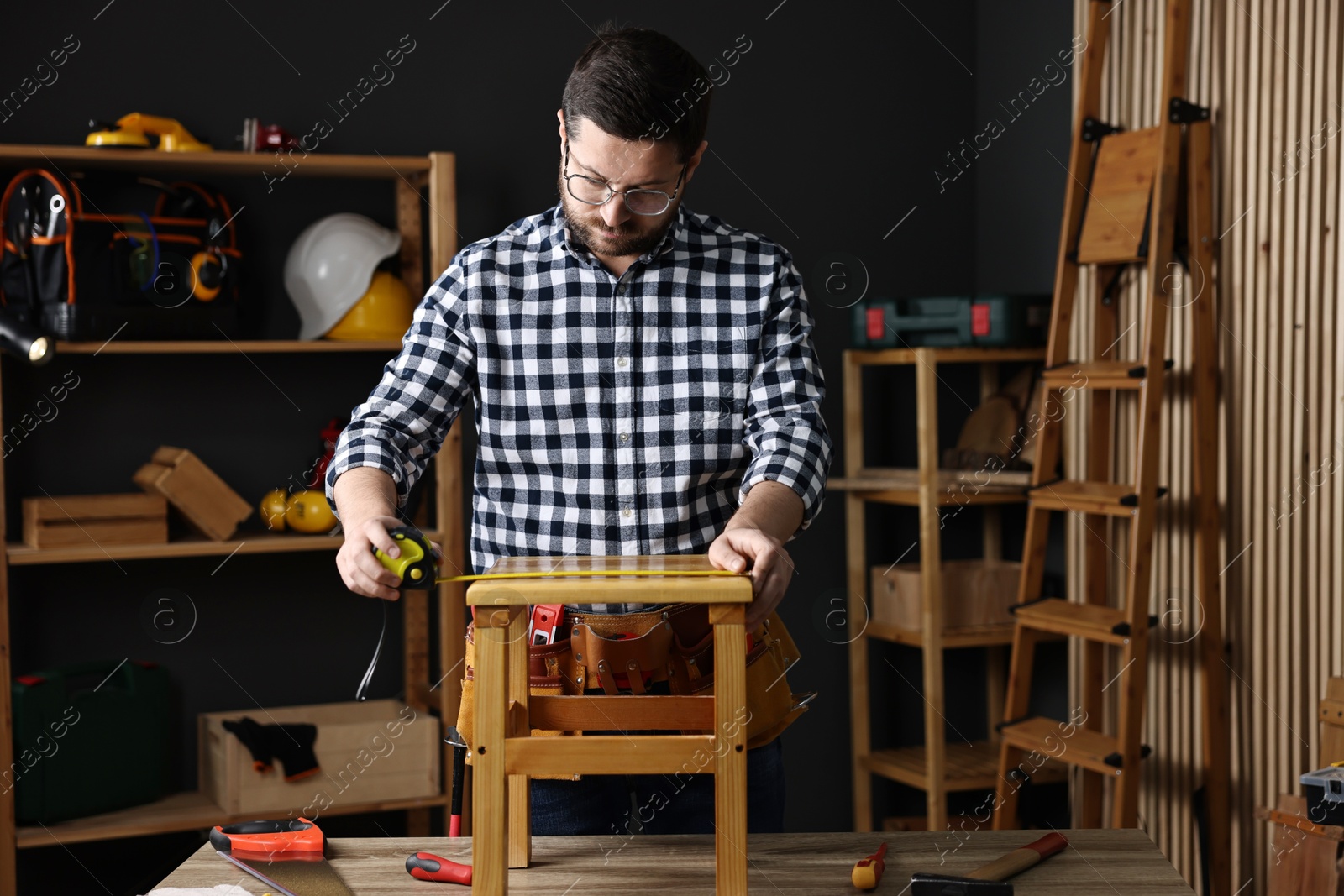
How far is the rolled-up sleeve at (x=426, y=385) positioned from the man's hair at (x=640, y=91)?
320 millimetres

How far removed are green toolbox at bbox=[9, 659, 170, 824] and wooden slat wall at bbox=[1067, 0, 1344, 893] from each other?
2.69 metres

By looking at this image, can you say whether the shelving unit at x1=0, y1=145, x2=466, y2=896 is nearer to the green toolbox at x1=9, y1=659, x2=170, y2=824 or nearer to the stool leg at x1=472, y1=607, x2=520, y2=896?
the green toolbox at x1=9, y1=659, x2=170, y2=824

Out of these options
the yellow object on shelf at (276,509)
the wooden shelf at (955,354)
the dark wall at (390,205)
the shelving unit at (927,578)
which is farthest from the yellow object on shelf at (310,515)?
the wooden shelf at (955,354)

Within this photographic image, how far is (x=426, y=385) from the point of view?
1.82 m

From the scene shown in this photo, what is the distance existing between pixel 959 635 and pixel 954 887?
8.07 ft

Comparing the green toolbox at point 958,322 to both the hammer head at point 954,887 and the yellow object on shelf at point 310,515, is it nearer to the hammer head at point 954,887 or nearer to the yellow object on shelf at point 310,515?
the yellow object on shelf at point 310,515

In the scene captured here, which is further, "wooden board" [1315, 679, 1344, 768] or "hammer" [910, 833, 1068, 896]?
"wooden board" [1315, 679, 1344, 768]

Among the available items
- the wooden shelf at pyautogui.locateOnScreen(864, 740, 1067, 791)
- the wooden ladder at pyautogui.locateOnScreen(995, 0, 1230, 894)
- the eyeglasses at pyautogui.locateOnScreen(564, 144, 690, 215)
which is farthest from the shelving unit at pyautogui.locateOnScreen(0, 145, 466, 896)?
the eyeglasses at pyautogui.locateOnScreen(564, 144, 690, 215)

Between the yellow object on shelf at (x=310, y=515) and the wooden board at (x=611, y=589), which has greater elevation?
the wooden board at (x=611, y=589)

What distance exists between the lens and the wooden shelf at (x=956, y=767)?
381 cm

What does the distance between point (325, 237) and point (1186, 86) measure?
2.35m

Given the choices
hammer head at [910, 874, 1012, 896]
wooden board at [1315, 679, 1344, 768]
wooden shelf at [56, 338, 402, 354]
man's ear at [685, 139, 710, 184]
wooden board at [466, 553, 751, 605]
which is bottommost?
wooden board at [1315, 679, 1344, 768]

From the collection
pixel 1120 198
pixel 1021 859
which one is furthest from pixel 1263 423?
pixel 1021 859

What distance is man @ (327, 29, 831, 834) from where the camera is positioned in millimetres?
1775
